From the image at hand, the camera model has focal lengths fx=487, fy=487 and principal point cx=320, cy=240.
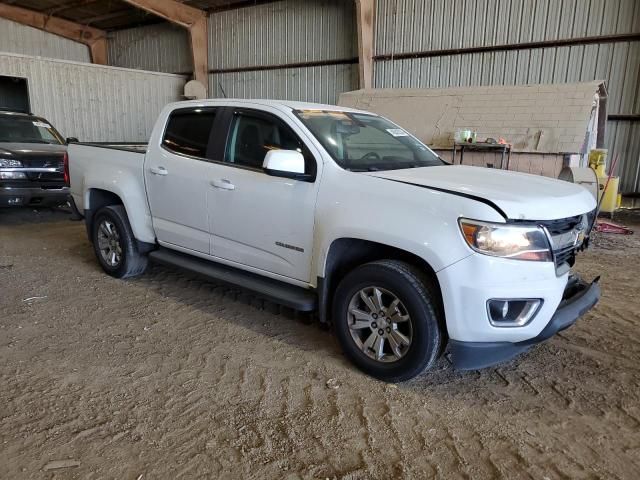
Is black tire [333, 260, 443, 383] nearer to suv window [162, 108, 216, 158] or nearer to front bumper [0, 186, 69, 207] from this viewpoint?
suv window [162, 108, 216, 158]

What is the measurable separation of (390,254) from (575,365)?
154 centimetres

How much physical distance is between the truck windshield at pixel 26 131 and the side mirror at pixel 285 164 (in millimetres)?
7408

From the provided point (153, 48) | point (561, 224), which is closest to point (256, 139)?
point (561, 224)

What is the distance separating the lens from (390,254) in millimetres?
3170

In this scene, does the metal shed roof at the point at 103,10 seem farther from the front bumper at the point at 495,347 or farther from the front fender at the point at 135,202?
the front bumper at the point at 495,347

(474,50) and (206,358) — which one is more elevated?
(474,50)

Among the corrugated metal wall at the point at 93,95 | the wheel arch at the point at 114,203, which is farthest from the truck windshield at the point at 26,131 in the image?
the wheel arch at the point at 114,203

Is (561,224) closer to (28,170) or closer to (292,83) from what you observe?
(28,170)

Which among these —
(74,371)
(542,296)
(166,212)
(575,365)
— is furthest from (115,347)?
(575,365)

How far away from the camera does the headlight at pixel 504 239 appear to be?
103 inches

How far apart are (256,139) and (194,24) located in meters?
14.3

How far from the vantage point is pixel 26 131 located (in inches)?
354

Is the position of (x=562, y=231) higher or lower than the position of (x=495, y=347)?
higher

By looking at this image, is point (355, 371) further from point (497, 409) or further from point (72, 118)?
point (72, 118)
